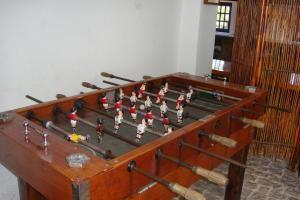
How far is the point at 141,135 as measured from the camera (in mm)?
1645

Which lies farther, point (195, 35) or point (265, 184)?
point (195, 35)

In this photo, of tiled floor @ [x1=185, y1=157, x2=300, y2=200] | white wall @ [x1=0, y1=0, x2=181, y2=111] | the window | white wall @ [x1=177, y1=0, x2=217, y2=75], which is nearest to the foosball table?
tiled floor @ [x1=185, y1=157, x2=300, y2=200]

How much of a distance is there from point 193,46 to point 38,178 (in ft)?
9.62

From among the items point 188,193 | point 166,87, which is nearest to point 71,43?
point 166,87

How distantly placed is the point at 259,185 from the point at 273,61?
116 cm

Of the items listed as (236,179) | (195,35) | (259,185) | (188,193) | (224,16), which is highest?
(224,16)

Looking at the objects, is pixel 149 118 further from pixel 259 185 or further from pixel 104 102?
pixel 259 185

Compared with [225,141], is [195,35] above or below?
above

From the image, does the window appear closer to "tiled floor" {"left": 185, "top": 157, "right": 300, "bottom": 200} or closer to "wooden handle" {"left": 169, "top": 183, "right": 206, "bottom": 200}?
"tiled floor" {"left": 185, "top": 157, "right": 300, "bottom": 200}

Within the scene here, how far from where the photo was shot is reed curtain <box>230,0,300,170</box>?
9.57 feet

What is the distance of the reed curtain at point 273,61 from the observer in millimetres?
2916

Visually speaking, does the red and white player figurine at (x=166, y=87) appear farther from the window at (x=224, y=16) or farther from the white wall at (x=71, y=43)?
the window at (x=224, y=16)

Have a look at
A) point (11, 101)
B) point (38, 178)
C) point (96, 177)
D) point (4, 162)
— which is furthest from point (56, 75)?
point (96, 177)

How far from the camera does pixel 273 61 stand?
304cm
